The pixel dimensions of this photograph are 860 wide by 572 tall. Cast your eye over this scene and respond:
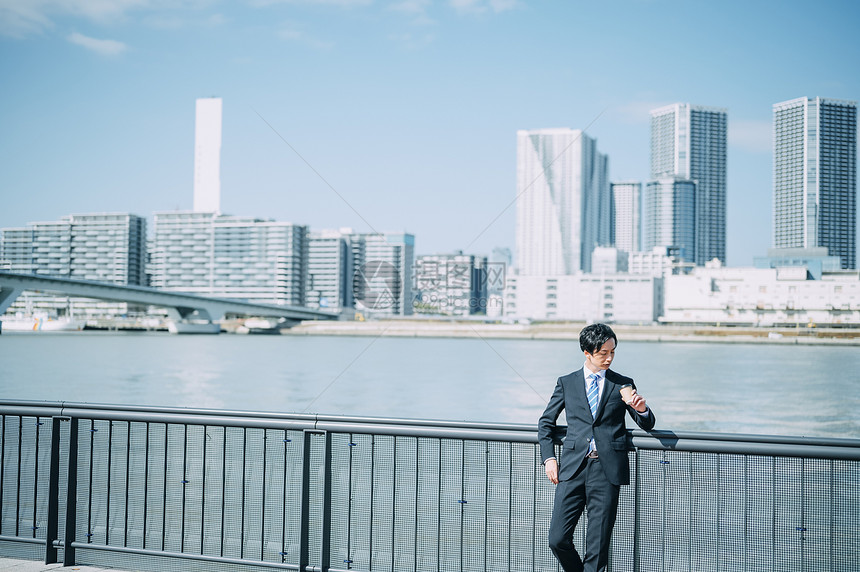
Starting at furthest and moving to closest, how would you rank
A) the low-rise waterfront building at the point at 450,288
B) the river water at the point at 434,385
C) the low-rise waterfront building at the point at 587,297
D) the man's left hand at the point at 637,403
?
the low-rise waterfront building at the point at 587,297
the low-rise waterfront building at the point at 450,288
the river water at the point at 434,385
the man's left hand at the point at 637,403

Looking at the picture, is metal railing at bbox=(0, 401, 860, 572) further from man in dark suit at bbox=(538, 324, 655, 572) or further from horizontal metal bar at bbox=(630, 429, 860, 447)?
man in dark suit at bbox=(538, 324, 655, 572)

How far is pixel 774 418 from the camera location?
1059 inches

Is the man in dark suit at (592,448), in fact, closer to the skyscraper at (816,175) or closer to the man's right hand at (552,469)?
the man's right hand at (552,469)

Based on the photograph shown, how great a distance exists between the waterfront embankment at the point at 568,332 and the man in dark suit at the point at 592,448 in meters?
86.5

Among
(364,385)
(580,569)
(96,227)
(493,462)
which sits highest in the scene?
(96,227)

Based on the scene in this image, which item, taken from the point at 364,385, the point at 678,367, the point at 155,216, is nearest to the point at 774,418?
the point at 364,385

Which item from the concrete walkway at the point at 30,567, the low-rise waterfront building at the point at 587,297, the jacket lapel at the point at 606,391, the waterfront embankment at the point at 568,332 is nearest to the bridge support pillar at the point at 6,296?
the waterfront embankment at the point at 568,332

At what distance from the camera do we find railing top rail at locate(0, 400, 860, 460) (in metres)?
4.36

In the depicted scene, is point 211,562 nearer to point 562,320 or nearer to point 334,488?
point 334,488

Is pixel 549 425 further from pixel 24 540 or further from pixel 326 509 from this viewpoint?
pixel 24 540

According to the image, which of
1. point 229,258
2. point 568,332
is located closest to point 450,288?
point 568,332

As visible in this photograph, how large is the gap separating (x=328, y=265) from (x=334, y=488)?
586 feet

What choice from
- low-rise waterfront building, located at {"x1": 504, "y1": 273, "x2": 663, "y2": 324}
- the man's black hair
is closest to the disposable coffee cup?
the man's black hair

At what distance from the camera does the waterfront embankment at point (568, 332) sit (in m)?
84.8
